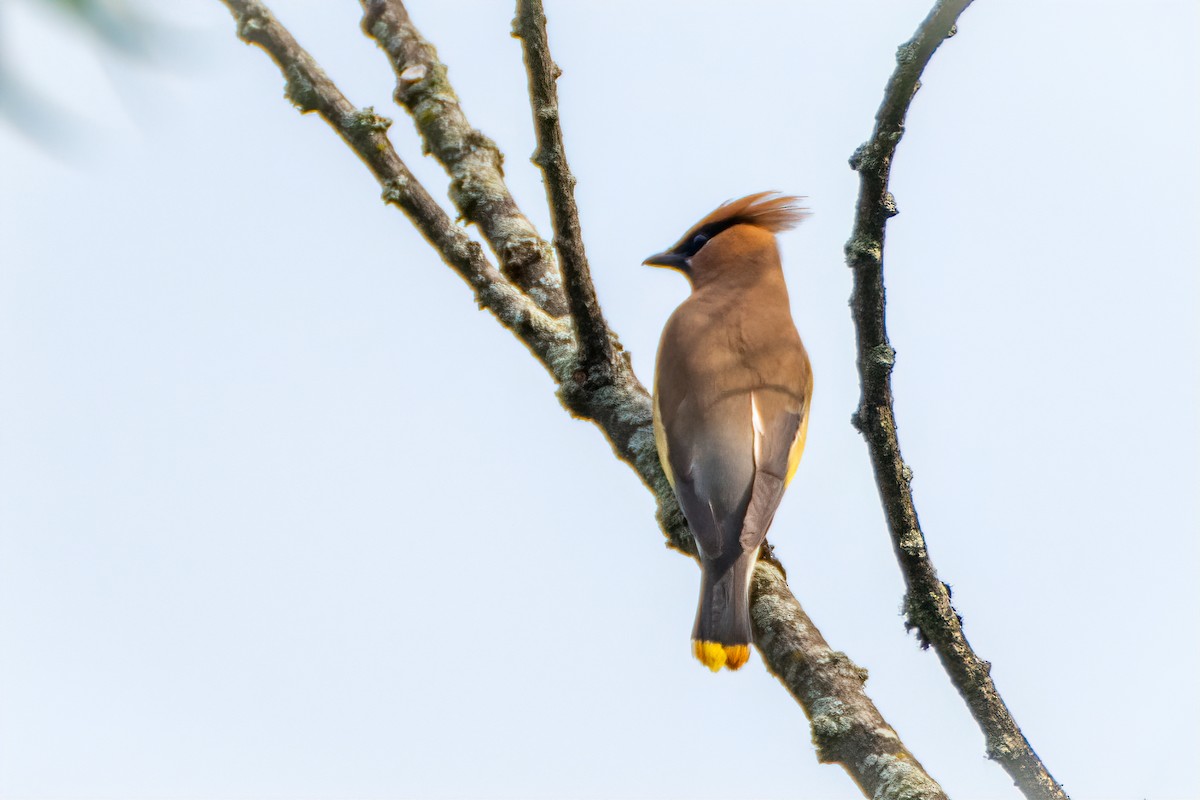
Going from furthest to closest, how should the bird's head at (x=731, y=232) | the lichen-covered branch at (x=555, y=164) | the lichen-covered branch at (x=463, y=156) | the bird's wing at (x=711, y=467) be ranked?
the bird's head at (x=731, y=232) < the lichen-covered branch at (x=463, y=156) < the bird's wing at (x=711, y=467) < the lichen-covered branch at (x=555, y=164)

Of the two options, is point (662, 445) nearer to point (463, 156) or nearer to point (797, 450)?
point (797, 450)

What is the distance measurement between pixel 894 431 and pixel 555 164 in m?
1.07

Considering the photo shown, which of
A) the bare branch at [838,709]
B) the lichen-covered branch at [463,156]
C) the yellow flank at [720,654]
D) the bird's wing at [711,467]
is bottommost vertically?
the bare branch at [838,709]

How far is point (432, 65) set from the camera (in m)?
4.54

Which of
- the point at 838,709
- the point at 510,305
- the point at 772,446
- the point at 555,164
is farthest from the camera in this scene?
the point at 772,446

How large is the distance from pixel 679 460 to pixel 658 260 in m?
1.77

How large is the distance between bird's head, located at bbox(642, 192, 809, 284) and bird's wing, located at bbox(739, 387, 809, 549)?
101 cm

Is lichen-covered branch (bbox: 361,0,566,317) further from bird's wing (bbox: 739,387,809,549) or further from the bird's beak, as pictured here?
the bird's beak

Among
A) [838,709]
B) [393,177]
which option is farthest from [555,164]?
[838,709]

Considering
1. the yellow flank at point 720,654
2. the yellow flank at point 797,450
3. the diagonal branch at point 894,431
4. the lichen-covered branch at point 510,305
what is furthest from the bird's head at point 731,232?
the diagonal branch at point 894,431

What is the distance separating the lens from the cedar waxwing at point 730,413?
3.65 m

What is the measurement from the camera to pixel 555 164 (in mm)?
3316

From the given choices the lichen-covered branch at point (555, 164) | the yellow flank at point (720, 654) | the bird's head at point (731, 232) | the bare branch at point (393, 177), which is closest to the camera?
the lichen-covered branch at point (555, 164)

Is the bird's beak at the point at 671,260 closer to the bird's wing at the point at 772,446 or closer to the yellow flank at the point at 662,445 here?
the bird's wing at the point at 772,446
